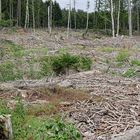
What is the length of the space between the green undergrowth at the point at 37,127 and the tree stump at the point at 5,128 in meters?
0.19

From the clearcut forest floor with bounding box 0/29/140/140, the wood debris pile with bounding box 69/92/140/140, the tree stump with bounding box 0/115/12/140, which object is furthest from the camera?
the clearcut forest floor with bounding box 0/29/140/140

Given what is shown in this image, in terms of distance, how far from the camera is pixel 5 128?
6.99 metres

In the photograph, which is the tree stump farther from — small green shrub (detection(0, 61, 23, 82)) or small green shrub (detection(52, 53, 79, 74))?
small green shrub (detection(52, 53, 79, 74))

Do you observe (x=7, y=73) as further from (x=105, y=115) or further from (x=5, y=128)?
(x=5, y=128)

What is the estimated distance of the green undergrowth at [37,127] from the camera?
23.1ft

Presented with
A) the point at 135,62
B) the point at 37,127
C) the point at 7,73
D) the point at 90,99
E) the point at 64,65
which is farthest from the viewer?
the point at 135,62

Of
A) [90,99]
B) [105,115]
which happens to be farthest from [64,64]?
[105,115]

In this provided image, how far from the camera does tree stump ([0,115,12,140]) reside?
6984 millimetres

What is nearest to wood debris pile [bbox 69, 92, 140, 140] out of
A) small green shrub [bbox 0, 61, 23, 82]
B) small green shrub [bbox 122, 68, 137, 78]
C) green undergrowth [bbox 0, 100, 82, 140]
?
green undergrowth [bbox 0, 100, 82, 140]

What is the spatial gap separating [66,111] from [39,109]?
0.52 m

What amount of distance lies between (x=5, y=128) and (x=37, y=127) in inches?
28.8

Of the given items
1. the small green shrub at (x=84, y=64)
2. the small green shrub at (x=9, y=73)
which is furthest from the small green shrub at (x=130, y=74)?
the small green shrub at (x=9, y=73)

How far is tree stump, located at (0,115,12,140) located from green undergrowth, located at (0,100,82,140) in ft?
0.61

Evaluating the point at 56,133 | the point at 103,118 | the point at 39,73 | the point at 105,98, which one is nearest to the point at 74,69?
the point at 39,73
